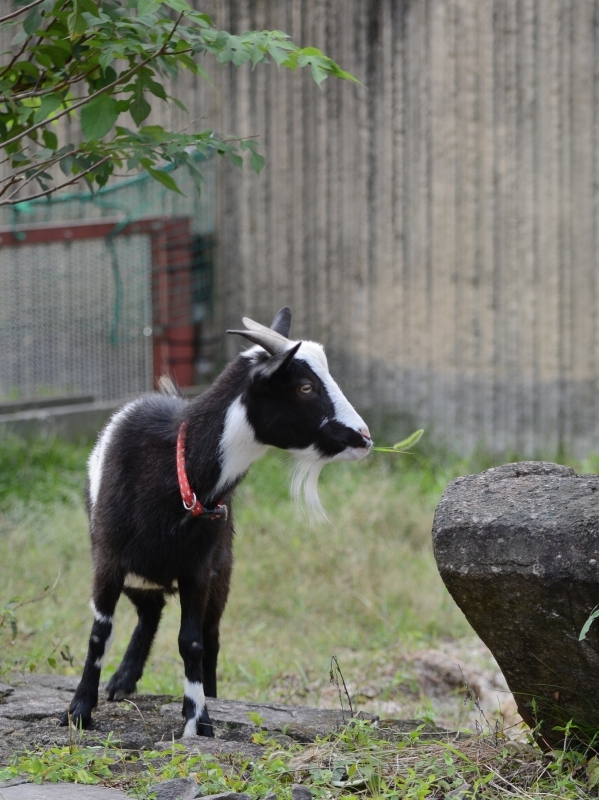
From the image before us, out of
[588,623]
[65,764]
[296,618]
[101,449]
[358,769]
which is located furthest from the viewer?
[296,618]

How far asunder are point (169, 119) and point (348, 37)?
2098 mm

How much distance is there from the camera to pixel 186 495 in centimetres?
360

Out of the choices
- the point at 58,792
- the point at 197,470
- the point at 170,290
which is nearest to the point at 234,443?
the point at 197,470

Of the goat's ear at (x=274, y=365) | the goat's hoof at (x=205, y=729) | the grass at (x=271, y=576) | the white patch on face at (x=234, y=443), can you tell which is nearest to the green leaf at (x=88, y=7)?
the goat's ear at (x=274, y=365)

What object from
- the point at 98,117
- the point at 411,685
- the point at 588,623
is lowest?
the point at 411,685

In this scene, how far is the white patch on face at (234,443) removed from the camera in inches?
144

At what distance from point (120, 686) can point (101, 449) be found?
0.99m

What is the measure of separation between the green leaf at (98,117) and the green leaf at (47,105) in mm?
95

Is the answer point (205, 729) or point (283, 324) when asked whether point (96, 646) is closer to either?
point (205, 729)

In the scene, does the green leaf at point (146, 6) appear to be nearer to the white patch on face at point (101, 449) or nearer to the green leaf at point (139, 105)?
the green leaf at point (139, 105)

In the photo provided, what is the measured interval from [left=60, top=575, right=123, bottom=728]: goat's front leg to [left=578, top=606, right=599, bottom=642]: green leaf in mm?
1724

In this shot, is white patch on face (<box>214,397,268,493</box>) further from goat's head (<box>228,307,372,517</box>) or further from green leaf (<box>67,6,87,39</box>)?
green leaf (<box>67,6,87,39</box>)

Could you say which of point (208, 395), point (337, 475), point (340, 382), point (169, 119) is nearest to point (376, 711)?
point (208, 395)

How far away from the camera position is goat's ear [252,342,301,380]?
3.48m
